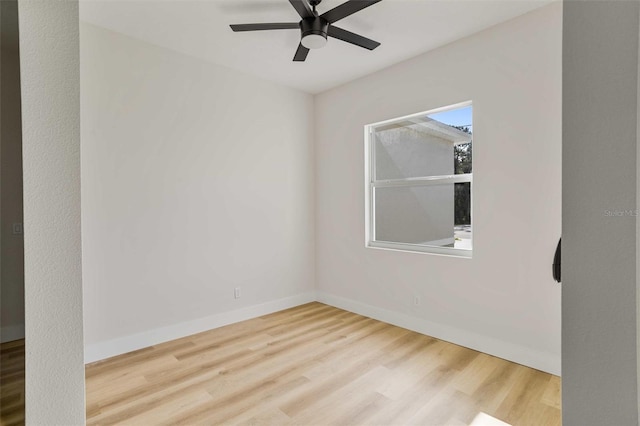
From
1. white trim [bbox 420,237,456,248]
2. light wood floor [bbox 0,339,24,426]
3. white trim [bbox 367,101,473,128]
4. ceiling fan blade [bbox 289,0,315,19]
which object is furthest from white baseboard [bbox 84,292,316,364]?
ceiling fan blade [bbox 289,0,315,19]

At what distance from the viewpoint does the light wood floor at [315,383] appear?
197 cm

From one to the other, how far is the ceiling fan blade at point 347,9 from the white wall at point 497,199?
1334 mm

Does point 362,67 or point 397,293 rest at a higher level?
point 362,67

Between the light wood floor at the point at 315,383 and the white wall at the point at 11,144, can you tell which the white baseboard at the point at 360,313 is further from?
the white wall at the point at 11,144

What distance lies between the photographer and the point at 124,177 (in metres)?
2.88

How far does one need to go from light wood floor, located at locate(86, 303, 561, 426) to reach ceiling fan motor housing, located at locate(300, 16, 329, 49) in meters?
2.45

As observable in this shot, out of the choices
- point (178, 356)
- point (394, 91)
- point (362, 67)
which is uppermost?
point (362, 67)

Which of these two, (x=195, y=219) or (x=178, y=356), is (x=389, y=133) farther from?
(x=178, y=356)

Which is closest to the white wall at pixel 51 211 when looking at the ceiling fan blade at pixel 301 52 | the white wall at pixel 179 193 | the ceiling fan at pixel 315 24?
the ceiling fan at pixel 315 24

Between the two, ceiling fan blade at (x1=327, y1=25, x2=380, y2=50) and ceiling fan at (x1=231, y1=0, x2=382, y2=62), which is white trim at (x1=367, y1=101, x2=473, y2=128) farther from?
ceiling fan at (x1=231, y1=0, x2=382, y2=62)

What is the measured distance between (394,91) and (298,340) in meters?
2.74

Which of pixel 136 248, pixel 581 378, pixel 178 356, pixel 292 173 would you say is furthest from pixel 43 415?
pixel 292 173

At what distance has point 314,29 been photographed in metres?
2.23

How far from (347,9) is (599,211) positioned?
1968 millimetres
